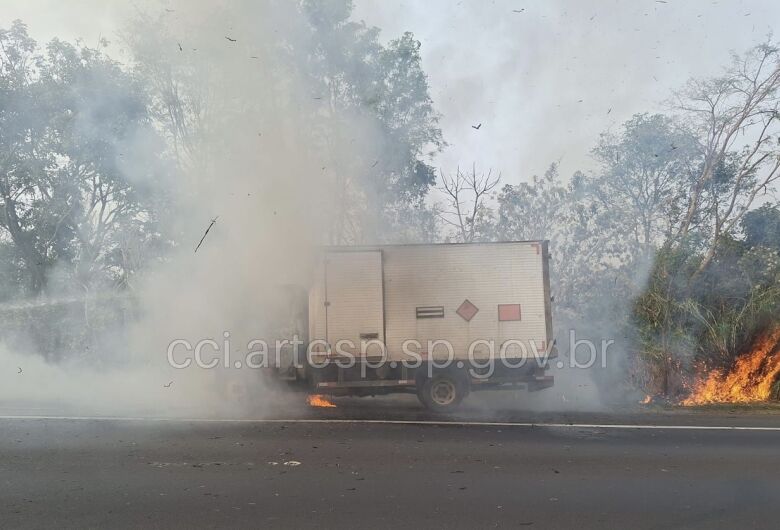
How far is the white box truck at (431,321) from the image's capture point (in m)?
9.76

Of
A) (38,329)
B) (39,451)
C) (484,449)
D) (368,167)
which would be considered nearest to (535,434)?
(484,449)

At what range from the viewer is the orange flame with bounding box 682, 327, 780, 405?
11914 millimetres

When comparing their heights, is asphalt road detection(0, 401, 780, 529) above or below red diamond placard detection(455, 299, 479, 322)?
below

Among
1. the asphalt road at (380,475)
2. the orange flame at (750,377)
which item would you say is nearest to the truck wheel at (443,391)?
the asphalt road at (380,475)

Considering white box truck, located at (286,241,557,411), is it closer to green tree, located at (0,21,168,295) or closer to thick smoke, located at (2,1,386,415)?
thick smoke, located at (2,1,386,415)

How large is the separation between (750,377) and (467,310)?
257 inches

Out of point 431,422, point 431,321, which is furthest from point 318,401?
point 431,422

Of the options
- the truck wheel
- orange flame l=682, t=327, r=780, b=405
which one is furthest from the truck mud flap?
orange flame l=682, t=327, r=780, b=405

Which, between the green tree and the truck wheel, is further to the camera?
the green tree

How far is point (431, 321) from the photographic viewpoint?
389 inches

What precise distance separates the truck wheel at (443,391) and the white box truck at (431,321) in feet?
0.05

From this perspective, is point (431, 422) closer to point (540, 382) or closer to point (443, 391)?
point (443, 391)

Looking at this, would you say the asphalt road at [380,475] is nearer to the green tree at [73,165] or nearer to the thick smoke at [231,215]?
the thick smoke at [231,215]

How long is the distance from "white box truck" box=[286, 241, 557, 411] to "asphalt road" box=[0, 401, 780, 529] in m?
1.39
